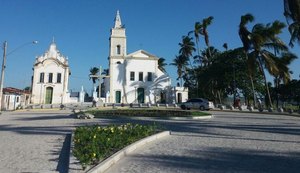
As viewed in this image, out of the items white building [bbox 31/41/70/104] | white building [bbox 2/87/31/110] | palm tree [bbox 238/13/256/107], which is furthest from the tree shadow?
white building [bbox 31/41/70/104]

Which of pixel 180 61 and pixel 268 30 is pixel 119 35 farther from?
pixel 268 30

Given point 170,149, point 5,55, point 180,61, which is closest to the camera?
point 170,149

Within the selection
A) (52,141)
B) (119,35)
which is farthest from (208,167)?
(119,35)

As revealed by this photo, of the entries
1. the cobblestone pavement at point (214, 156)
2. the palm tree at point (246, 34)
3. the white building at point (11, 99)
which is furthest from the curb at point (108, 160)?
the white building at point (11, 99)

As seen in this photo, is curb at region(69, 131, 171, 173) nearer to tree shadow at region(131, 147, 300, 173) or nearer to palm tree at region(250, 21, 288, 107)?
tree shadow at region(131, 147, 300, 173)

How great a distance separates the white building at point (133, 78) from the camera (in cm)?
5334

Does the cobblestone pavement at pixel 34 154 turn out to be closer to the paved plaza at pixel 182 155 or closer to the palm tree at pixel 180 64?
the paved plaza at pixel 182 155

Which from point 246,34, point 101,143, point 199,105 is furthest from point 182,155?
point 246,34

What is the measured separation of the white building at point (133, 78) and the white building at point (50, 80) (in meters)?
7.28

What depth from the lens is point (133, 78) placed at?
5391cm

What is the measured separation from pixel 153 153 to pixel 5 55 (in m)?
25.4

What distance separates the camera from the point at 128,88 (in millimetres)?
53344

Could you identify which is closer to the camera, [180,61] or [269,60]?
[269,60]

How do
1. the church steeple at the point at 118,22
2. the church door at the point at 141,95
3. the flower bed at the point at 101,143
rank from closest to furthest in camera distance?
the flower bed at the point at 101,143
the church door at the point at 141,95
the church steeple at the point at 118,22
